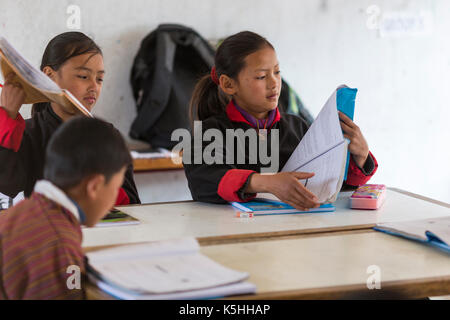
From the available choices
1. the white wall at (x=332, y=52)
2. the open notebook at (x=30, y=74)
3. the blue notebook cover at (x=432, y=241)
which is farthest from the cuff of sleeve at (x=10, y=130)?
the white wall at (x=332, y=52)

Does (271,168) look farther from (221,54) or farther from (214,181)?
(221,54)

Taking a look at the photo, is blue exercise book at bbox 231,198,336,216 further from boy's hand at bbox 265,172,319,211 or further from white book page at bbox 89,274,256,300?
white book page at bbox 89,274,256,300

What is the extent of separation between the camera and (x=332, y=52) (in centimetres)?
334

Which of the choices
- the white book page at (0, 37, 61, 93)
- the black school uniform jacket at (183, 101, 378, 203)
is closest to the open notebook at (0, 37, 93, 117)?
the white book page at (0, 37, 61, 93)

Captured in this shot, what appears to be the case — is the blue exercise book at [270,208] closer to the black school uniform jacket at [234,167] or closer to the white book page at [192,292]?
the black school uniform jacket at [234,167]

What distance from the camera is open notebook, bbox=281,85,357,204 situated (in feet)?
4.15

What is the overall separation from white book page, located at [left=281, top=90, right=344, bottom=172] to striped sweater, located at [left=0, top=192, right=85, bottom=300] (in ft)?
2.15

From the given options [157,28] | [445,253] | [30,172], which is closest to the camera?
[445,253]

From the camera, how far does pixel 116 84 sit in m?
2.93

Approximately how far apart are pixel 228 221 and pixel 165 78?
168 centimetres

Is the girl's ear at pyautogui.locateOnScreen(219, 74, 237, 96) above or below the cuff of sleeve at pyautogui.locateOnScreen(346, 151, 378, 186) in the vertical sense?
above

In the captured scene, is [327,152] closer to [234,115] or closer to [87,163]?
[234,115]
